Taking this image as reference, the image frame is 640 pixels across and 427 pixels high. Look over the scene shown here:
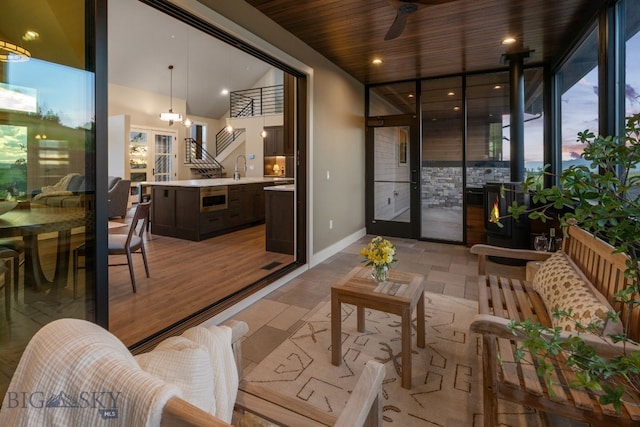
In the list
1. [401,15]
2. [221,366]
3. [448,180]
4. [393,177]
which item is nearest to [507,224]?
[448,180]

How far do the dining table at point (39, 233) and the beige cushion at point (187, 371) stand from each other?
1.27 metres

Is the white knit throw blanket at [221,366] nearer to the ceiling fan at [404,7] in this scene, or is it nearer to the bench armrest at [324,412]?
the bench armrest at [324,412]

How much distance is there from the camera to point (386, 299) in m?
2.04

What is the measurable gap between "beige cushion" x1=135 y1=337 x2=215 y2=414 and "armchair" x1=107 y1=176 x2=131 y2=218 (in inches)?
251

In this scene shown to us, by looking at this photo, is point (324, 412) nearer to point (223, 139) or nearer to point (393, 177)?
point (393, 177)

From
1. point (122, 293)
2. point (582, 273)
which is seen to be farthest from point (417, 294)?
point (122, 293)

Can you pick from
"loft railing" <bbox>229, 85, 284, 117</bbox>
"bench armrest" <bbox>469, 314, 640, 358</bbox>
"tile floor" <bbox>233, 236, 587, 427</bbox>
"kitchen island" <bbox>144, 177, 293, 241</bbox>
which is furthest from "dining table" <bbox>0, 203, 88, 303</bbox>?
"loft railing" <bbox>229, 85, 284, 117</bbox>

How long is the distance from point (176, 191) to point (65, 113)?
4.27 metres

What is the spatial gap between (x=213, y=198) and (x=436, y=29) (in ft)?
14.1

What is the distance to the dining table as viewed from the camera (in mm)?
1633

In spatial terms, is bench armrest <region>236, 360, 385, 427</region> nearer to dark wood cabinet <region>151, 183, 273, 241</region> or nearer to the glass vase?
the glass vase

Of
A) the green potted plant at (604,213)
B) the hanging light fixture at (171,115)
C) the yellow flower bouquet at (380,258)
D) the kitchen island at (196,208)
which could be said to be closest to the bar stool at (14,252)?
the yellow flower bouquet at (380,258)

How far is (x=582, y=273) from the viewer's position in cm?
203

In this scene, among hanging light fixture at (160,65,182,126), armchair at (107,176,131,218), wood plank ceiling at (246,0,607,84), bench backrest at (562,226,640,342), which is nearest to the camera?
bench backrest at (562,226,640,342)
